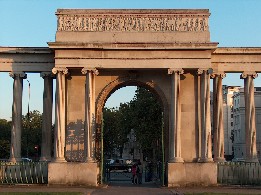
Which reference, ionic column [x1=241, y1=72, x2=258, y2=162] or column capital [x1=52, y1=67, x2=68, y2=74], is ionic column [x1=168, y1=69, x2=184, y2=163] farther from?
column capital [x1=52, y1=67, x2=68, y2=74]

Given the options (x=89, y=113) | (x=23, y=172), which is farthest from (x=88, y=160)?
(x=23, y=172)

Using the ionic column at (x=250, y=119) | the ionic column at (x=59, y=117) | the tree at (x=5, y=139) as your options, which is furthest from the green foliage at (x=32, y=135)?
the ionic column at (x=250, y=119)

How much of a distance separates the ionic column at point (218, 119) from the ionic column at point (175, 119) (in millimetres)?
2881

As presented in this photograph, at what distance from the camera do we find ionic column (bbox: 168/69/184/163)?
102ft

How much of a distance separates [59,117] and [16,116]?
3363 millimetres

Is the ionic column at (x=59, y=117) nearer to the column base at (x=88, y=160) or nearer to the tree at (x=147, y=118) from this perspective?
Result: the column base at (x=88, y=160)

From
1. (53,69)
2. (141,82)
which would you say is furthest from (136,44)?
(53,69)

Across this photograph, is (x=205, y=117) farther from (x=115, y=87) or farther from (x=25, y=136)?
(x=25, y=136)

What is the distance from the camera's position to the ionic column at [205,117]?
102 ft

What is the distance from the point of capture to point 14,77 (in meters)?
32.8

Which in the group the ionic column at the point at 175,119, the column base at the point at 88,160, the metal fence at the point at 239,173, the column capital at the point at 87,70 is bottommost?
the metal fence at the point at 239,173

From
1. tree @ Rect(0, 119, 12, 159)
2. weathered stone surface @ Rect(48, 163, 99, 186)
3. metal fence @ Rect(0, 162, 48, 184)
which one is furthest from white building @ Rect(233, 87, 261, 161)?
metal fence @ Rect(0, 162, 48, 184)

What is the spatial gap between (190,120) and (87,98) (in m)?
6.95

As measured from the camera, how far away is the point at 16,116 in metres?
32.7
